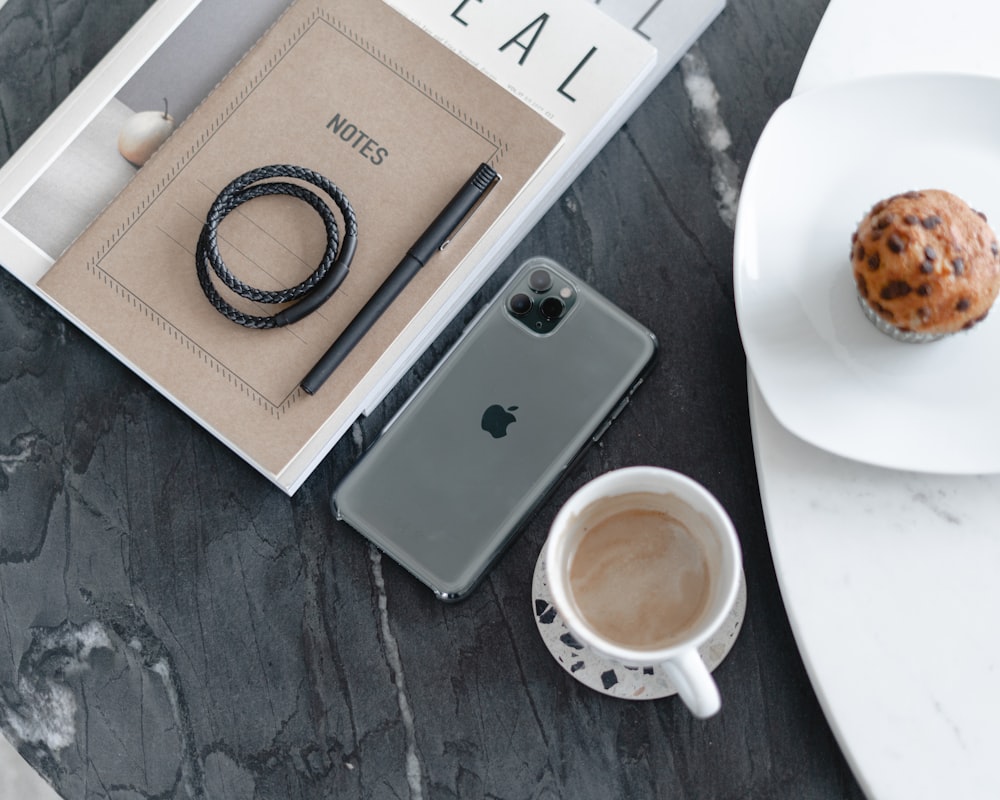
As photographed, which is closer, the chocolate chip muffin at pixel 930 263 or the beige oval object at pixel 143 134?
the chocolate chip muffin at pixel 930 263

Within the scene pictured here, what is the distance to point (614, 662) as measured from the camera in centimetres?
64

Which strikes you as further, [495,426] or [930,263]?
[495,426]

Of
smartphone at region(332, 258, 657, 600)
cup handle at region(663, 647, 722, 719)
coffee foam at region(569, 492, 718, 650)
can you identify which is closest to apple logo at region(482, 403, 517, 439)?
smartphone at region(332, 258, 657, 600)

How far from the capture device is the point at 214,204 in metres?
0.62

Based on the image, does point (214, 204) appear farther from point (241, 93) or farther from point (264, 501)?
point (264, 501)

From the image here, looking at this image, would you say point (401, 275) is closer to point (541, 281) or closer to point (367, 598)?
point (541, 281)

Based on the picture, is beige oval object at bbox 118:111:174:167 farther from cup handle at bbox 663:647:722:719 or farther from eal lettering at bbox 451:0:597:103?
cup handle at bbox 663:647:722:719

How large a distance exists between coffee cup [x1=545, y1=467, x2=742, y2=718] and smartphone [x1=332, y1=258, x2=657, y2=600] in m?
0.07

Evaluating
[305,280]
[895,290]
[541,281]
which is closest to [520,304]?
[541,281]

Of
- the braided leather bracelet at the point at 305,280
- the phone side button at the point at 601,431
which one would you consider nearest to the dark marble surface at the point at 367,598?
the phone side button at the point at 601,431

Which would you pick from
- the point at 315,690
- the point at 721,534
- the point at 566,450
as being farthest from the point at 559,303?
the point at 315,690

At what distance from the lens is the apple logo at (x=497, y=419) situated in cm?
67

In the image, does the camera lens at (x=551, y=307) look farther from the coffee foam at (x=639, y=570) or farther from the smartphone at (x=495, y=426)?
the coffee foam at (x=639, y=570)

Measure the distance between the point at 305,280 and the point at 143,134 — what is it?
176mm
